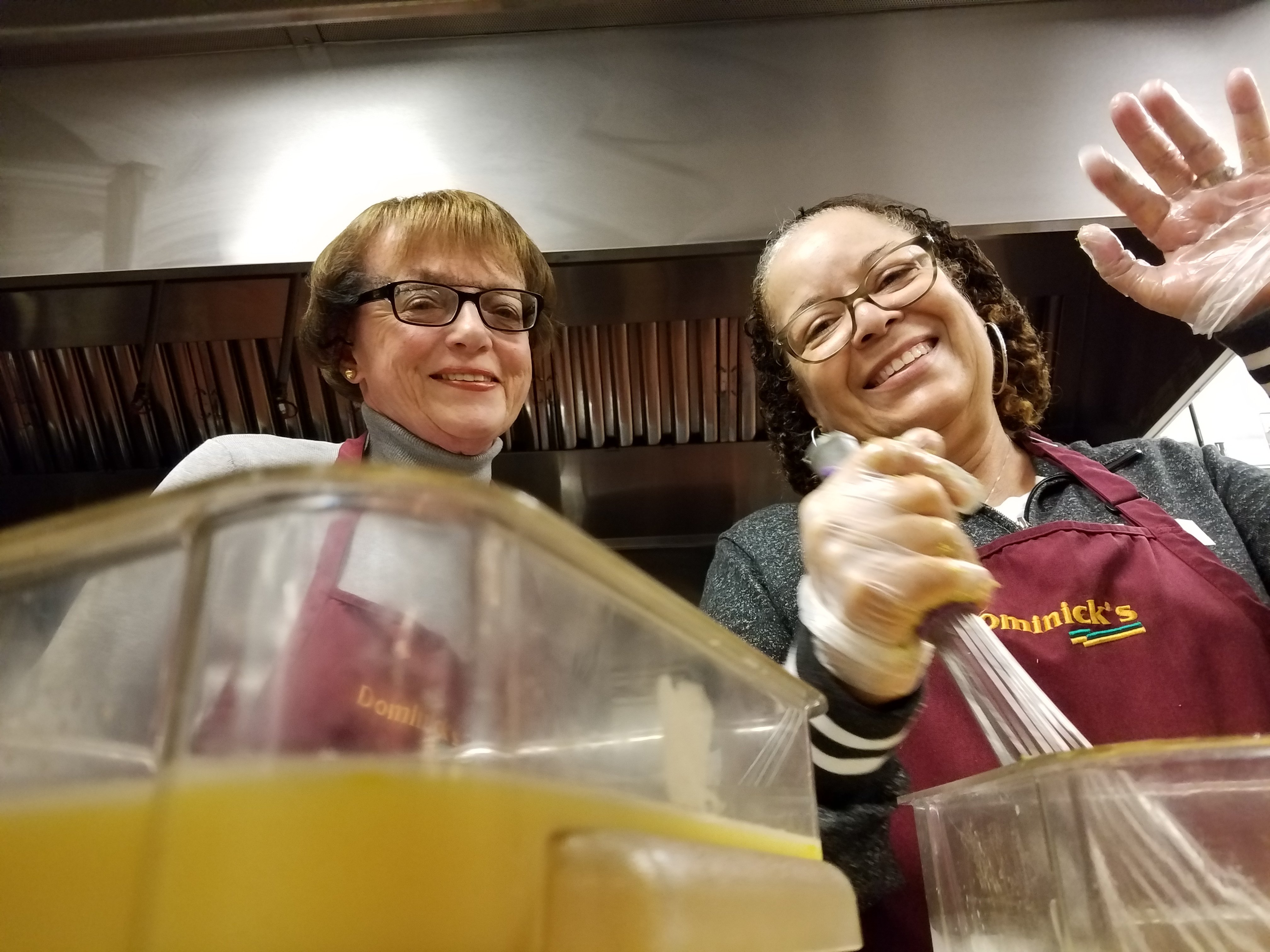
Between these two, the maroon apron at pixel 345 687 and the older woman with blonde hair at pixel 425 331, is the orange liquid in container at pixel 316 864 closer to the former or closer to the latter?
the maroon apron at pixel 345 687

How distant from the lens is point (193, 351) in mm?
1288

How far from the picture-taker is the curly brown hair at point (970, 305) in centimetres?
99

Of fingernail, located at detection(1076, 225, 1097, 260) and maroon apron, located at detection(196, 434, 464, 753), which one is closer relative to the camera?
maroon apron, located at detection(196, 434, 464, 753)

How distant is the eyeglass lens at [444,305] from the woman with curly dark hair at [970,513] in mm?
315

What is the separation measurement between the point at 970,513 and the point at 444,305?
617 mm

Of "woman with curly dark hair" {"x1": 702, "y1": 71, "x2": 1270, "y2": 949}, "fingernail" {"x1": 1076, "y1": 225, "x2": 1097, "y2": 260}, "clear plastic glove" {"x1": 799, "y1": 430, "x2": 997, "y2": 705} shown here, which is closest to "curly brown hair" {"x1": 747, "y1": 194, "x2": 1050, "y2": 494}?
"woman with curly dark hair" {"x1": 702, "y1": 71, "x2": 1270, "y2": 949}

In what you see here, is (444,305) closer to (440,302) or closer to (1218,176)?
(440,302)

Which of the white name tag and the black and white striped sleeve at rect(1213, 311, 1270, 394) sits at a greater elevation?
the black and white striped sleeve at rect(1213, 311, 1270, 394)

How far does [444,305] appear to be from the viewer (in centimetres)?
95

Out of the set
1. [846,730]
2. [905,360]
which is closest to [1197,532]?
[905,360]

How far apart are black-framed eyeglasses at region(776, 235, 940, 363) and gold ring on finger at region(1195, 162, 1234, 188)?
272mm

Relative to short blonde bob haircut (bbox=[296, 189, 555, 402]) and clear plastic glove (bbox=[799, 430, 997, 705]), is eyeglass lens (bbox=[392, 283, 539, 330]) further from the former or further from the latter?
clear plastic glove (bbox=[799, 430, 997, 705])

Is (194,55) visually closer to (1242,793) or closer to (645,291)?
(645,291)

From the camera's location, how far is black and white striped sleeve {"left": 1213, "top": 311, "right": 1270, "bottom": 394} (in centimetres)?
77
